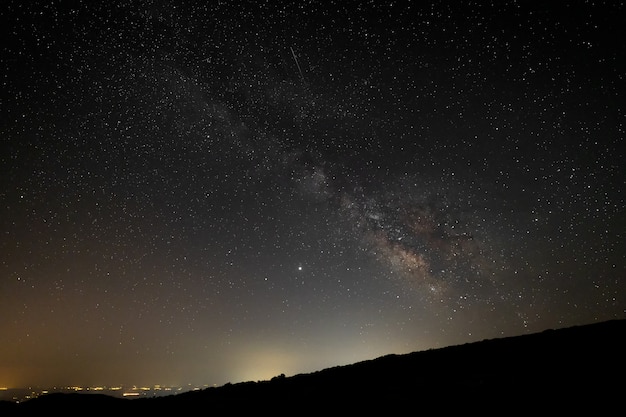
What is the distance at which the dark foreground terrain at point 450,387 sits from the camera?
6395 mm

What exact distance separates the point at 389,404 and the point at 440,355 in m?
5.28

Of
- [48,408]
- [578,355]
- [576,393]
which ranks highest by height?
[578,355]

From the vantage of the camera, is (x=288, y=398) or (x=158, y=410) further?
(x=158, y=410)

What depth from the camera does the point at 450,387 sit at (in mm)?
7906

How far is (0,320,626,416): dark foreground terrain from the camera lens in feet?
21.0

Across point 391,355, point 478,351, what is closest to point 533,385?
point 478,351

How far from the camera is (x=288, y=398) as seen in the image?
32.8ft

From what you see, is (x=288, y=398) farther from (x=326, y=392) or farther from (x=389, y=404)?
(x=389, y=404)

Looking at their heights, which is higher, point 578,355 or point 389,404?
point 578,355

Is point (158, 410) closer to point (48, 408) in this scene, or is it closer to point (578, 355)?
point (48, 408)

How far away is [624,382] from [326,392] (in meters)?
6.51

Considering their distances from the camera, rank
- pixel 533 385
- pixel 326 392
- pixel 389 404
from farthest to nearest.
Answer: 1. pixel 326 392
2. pixel 389 404
3. pixel 533 385

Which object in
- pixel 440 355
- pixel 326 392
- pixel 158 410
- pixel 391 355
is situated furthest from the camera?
pixel 391 355

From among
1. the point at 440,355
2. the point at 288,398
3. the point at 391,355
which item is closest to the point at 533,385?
the point at 440,355
